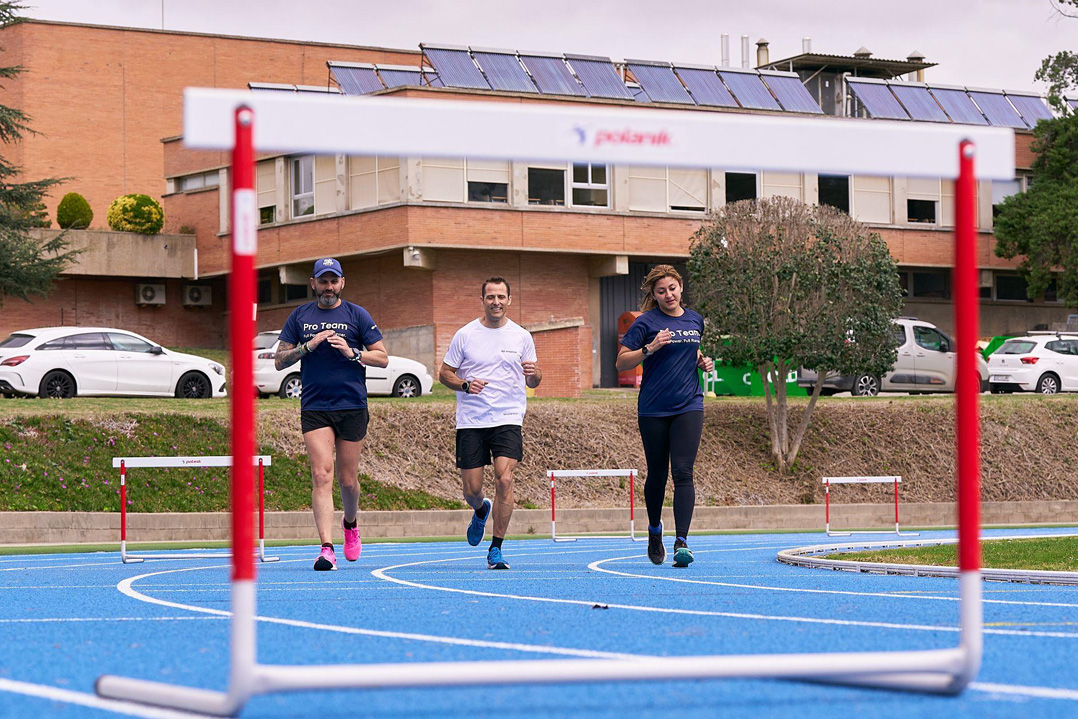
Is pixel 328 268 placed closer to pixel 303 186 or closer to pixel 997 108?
pixel 303 186

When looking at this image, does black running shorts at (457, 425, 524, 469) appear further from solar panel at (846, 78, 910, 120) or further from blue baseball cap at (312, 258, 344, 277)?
solar panel at (846, 78, 910, 120)

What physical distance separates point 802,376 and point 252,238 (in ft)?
105

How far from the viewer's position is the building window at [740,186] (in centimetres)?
4556

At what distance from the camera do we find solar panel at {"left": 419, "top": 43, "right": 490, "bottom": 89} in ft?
139

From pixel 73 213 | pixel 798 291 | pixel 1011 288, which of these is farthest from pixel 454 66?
pixel 1011 288

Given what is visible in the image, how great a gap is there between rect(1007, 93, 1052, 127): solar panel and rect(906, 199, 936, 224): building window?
6.18 meters

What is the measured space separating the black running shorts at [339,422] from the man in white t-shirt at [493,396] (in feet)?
2.67

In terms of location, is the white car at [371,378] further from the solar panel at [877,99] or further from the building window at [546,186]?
the solar panel at [877,99]

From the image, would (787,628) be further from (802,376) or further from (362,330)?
(802,376)

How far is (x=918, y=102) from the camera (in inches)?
1924

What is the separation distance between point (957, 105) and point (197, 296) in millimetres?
26408

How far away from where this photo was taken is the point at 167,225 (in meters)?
50.8

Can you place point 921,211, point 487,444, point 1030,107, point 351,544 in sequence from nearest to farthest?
point 351,544 → point 487,444 → point 921,211 → point 1030,107

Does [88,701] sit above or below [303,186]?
below
